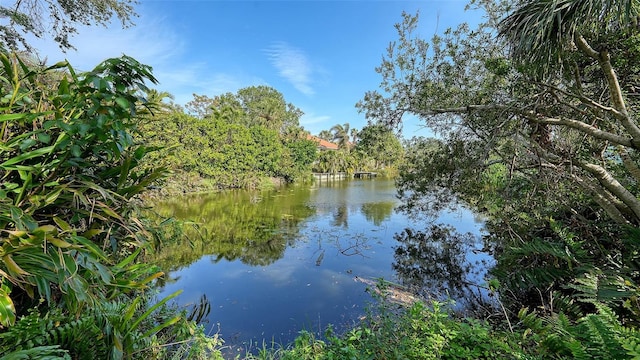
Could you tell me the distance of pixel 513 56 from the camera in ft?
9.98

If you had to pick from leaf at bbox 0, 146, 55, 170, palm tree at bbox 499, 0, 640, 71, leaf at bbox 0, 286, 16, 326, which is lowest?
leaf at bbox 0, 286, 16, 326

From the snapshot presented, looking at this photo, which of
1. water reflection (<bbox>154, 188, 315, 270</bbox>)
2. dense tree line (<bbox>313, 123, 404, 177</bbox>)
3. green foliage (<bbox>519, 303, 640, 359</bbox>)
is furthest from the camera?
dense tree line (<bbox>313, 123, 404, 177</bbox>)

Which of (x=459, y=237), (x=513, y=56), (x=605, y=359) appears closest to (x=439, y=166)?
(x=513, y=56)

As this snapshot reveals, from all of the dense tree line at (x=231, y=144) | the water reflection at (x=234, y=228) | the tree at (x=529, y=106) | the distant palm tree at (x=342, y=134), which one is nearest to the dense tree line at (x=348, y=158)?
the distant palm tree at (x=342, y=134)

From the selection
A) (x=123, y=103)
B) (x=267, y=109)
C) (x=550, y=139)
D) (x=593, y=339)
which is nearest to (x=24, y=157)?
(x=123, y=103)

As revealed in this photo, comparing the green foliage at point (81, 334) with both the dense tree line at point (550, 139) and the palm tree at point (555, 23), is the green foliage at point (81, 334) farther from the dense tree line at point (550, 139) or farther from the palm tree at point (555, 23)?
the palm tree at point (555, 23)

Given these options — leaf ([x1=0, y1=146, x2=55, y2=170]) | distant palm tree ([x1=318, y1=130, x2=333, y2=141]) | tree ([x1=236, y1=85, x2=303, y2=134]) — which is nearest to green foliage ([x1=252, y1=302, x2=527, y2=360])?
leaf ([x1=0, y1=146, x2=55, y2=170])

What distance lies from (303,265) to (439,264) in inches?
134

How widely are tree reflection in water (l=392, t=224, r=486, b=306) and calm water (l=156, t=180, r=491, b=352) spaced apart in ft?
0.07

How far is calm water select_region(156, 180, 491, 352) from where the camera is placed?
184 inches

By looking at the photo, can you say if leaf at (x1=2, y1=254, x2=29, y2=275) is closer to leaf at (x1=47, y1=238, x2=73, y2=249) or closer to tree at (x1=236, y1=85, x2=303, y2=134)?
leaf at (x1=47, y1=238, x2=73, y2=249)

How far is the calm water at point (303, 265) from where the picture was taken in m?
4.68

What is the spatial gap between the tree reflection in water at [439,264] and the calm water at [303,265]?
0.02m

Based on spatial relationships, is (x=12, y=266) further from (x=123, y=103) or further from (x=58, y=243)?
(x=123, y=103)
